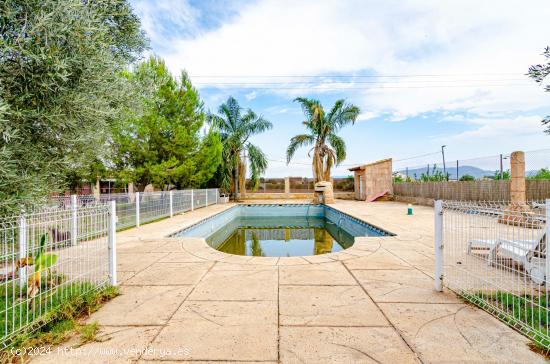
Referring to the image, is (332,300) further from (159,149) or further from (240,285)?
(159,149)

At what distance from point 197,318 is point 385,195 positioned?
60.2 ft

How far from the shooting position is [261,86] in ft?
76.8

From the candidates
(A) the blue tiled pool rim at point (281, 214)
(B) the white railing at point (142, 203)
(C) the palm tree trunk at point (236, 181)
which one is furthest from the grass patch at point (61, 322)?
(C) the palm tree trunk at point (236, 181)

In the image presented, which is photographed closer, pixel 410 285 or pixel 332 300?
pixel 332 300

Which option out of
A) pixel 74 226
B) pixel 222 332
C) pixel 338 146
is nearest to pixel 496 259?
pixel 222 332

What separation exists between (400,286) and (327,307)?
1.26 metres

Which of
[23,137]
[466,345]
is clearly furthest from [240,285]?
[23,137]

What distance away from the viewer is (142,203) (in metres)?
9.29

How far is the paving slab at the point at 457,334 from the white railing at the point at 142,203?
19.7 feet

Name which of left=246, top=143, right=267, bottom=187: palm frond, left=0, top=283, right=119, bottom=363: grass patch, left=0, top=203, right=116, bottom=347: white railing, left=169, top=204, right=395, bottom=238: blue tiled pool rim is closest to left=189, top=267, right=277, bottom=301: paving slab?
left=0, top=283, right=119, bottom=363: grass patch

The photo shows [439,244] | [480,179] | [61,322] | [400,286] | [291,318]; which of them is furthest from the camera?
[480,179]

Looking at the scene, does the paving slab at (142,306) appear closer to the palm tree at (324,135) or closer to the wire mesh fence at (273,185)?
the palm tree at (324,135)

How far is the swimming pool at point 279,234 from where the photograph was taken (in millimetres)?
8180

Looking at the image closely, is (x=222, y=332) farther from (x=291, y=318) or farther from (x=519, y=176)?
(x=519, y=176)
